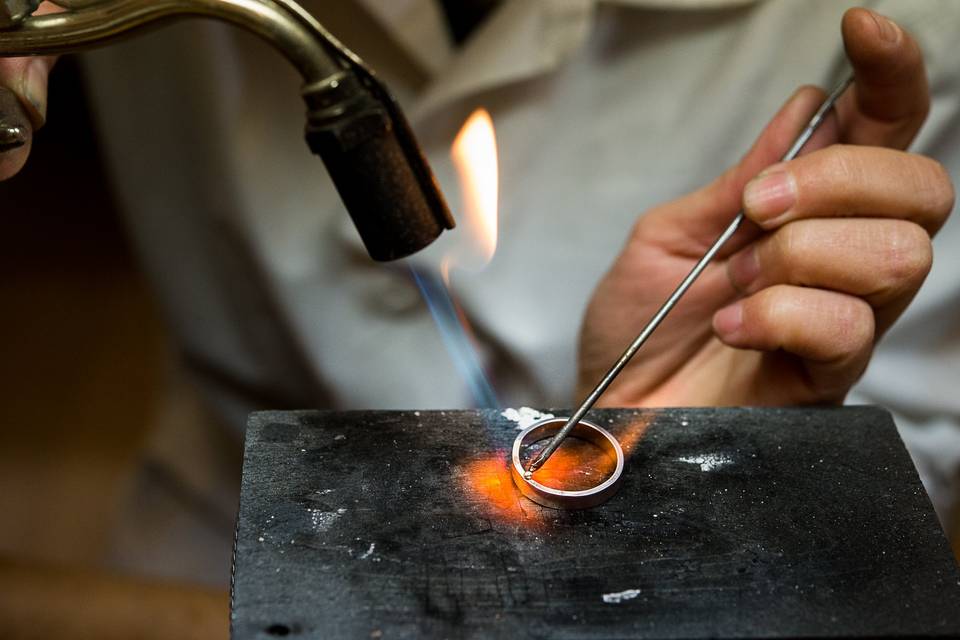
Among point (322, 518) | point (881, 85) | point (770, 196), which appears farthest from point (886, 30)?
point (322, 518)

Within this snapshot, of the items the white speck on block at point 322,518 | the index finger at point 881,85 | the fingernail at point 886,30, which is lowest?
the white speck on block at point 322,518

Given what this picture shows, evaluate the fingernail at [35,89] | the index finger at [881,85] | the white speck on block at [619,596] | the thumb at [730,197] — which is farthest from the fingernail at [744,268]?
the fingernail at [35,89]

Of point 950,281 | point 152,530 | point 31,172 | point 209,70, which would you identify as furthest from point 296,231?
point 31,172

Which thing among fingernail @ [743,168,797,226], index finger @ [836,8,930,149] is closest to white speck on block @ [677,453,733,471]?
fingernail @ [743,168,797,226]

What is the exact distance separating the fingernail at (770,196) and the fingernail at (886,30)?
0.14 meters

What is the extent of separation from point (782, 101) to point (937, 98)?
183 millimetres

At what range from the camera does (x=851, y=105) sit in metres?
A: 0.92

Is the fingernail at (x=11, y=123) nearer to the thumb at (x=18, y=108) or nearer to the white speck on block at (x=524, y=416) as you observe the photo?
the thumb at (x=18, y=108)

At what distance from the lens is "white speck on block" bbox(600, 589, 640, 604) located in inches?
23.8

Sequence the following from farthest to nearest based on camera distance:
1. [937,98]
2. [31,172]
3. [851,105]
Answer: [31,172] → [937,98] → [851,105]

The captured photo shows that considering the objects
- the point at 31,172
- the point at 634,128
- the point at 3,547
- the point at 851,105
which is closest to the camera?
the point at 851,105

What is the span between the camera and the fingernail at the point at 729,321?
A: 85cm

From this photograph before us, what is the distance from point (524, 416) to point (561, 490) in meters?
0.09

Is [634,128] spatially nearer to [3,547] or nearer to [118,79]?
[118,79]
